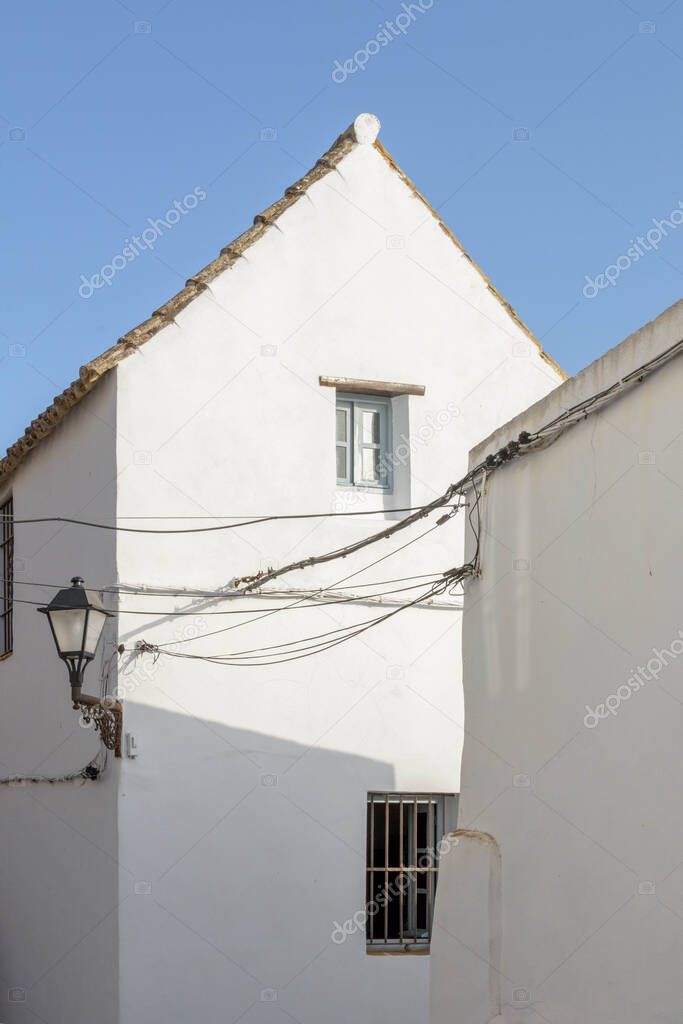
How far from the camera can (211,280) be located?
393 inches

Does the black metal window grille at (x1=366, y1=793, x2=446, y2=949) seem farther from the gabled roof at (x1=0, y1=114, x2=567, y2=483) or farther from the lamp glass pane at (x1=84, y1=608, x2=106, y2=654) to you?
the gabled roof at (x1=0, y1=114, x2=567, y2=483)

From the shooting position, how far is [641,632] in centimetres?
553

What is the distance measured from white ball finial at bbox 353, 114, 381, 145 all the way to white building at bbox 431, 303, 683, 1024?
4.12 metres

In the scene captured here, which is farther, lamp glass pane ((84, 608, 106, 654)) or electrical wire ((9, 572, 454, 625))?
electrical wire ((9, 572, 454, 625))

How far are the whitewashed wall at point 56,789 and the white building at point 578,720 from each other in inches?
126

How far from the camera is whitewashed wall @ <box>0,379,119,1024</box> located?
9508 millimetres

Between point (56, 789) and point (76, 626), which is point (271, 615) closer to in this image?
point (76, 626)

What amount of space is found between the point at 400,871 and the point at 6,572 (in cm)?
493

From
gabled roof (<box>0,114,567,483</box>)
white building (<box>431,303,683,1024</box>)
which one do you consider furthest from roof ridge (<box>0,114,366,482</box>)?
white building (<box>431,303,683,1024</box>)

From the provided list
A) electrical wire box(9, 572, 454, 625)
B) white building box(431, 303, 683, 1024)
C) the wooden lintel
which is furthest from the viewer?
the wooden lintel

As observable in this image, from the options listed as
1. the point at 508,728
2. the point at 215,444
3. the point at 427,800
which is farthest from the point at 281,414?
the point at 508,728

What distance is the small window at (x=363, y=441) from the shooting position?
34.1ft

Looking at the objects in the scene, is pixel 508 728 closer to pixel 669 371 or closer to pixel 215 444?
pixel 669 371

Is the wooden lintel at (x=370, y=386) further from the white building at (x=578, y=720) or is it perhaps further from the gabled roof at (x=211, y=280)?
the white building at (x=578, y=720)
